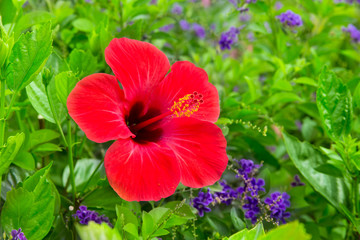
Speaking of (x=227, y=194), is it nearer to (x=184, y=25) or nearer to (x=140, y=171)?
(x=140, y=171)

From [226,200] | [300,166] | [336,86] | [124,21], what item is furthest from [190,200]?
[124,21]

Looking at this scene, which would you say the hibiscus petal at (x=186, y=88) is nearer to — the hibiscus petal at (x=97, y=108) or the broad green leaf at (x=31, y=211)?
the hibiscus petal at (x=97, y=108)

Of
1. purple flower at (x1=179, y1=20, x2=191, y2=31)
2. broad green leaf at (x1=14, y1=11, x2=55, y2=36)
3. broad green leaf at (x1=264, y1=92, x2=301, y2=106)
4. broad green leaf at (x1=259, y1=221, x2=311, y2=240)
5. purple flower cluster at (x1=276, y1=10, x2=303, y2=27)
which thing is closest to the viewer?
broad green leaf at (x1=259, y1=221, x2=311, y2=240)

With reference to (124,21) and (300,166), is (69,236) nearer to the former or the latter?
(300,166)

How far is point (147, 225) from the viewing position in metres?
0.53

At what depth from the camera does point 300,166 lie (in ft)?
2.45

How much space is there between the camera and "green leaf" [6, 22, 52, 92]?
21.2 inches

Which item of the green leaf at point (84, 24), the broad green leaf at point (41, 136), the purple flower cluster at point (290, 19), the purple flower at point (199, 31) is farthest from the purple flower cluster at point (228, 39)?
the broad green leaf at point (41, 136)

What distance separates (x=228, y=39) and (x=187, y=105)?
1.80 feet

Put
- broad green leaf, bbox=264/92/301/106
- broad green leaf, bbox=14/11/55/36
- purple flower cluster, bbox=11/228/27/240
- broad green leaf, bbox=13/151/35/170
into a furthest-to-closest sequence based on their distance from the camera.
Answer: broad green leaf, bbox=264/92/301/106, broad green leaf, bbox=14/11/55/36, broad green leaf, bbox=13/151/35/170, purple flower cluster, bbox=11/228/27/240

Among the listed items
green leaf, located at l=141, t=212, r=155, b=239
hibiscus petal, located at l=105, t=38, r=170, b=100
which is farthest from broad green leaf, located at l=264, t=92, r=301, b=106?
green leaf, located at l=141, t=212, r=155, b=239

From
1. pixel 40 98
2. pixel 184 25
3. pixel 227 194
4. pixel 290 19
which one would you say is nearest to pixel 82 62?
pixel 40 98

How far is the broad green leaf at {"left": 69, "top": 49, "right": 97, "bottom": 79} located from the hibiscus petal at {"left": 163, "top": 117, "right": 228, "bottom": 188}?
0.58 feet

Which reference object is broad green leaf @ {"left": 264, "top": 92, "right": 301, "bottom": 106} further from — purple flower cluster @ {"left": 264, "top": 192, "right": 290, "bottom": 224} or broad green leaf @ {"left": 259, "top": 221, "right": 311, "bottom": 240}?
broad green leaf @ {"left": 259, "top": 221, "right": 311, "bottom": 240}
